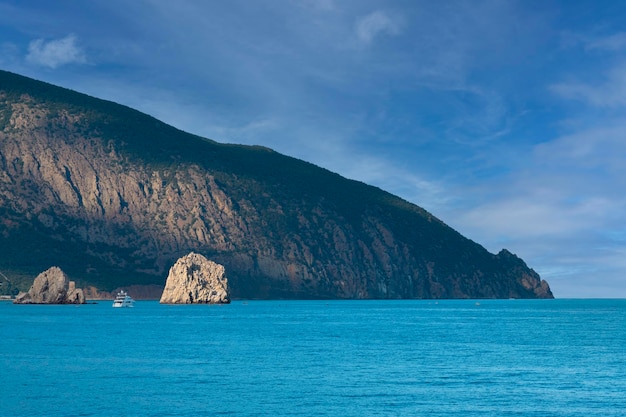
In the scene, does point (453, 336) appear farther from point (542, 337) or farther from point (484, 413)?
point (484, 413)

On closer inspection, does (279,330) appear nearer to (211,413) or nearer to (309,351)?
(309,351)

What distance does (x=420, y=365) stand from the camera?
280ft

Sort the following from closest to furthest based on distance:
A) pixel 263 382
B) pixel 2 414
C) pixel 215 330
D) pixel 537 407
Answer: pixel 2 414 < pixel 537 407 < pixel 263 382 < pixel 215 330

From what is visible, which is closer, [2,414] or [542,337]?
[2,414]

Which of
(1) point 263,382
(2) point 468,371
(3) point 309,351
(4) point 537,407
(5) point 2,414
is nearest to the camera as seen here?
(5) point 2,414

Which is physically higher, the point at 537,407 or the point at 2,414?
the point at 537,407

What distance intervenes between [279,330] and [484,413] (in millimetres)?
95234

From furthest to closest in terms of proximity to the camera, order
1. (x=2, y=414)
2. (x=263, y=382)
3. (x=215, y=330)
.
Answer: (x=215, y=330) < (x=263, y=382) < (x=2, y=414)

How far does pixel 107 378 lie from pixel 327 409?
26320 mm

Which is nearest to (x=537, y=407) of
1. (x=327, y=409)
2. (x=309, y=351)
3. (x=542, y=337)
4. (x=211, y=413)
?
(x=327, y=409)

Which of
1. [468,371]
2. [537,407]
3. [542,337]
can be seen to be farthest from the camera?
[542,337]

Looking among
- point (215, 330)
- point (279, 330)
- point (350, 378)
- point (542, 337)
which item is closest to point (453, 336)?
point (542, 337)

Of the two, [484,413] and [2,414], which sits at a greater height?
[484,413]

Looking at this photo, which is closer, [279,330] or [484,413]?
[484,413]
